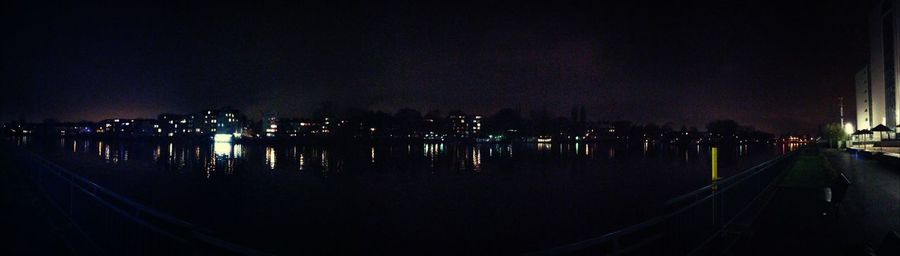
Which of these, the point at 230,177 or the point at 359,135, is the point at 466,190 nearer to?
the point at 230,177

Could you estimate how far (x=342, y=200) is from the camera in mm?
24844

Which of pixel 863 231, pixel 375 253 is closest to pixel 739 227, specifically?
pixel 863 231

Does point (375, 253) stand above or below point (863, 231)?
below

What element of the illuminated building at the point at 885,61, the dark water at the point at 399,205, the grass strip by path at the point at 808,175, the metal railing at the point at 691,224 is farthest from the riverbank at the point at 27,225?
the illuminated building at the point at 885,61

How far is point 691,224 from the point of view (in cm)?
846

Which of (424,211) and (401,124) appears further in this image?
(401,124)

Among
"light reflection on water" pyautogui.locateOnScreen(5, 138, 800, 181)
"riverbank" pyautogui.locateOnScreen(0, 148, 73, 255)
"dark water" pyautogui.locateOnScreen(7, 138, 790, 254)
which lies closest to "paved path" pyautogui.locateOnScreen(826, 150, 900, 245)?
"dark water" pyautogui.locateOnScreen(7, 138, 790, 254)

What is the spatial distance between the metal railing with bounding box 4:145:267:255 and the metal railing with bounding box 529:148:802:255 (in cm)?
339

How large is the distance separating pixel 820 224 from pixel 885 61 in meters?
61.9

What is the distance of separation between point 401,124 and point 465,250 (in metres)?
173

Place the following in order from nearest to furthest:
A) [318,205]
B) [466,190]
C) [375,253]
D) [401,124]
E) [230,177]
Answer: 1. [375,253]
2. [318,205]
3. [466,190]
4. [230,177]
5. [401,124]

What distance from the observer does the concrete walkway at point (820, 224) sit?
7.04 meters

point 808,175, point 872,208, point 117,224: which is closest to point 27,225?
point 117,224

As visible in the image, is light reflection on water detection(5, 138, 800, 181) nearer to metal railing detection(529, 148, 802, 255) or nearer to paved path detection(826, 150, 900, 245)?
metal railing detection(529, 148, 802, 255)
